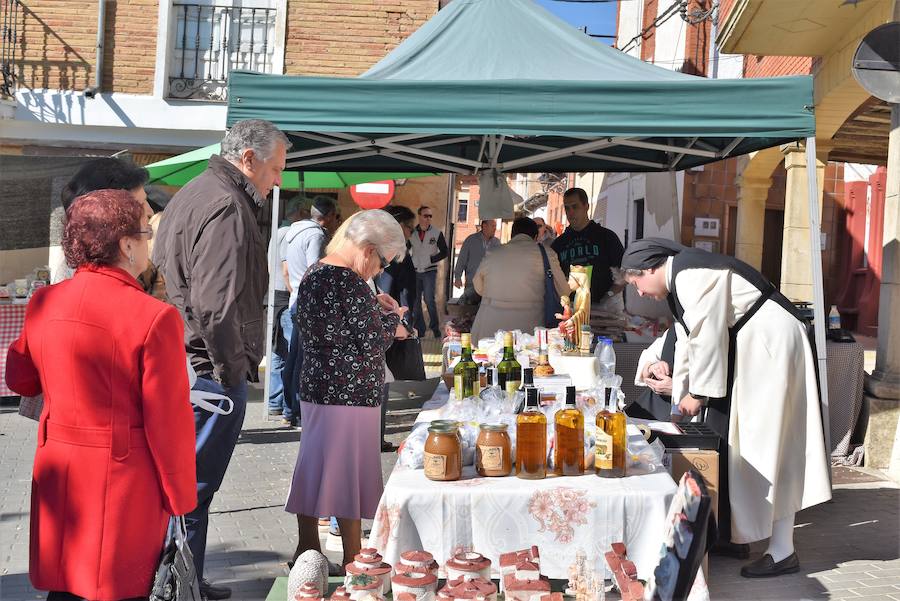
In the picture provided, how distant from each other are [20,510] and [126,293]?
3.45 m

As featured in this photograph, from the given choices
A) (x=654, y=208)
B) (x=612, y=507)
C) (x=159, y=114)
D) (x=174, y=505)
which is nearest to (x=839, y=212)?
(x=654, y=208)

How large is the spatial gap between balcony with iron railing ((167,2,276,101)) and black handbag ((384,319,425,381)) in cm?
1103

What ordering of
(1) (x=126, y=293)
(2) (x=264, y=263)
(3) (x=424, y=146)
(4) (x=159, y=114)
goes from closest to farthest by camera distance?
(1) (x=126, y=293) < (2) (x=264, y=263) < (3) (x=424, y=146) < (4) (x=159, y=114)

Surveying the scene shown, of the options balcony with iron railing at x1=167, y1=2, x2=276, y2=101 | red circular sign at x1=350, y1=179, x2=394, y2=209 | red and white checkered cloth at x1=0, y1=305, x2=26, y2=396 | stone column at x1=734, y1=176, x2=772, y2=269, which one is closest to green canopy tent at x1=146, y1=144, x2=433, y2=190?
red circular sign at x1=350, y1=179, x2=394, y2=209

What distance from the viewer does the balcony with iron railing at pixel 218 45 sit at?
14469 mm

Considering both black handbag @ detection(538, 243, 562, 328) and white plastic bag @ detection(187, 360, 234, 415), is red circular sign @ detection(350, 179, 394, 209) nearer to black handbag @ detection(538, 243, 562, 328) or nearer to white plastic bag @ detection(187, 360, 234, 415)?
black handbag @ detection(538, 243, 562, 328)

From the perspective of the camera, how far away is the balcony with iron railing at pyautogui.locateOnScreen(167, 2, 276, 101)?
14469mm

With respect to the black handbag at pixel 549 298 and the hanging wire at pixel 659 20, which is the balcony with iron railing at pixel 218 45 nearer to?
the hanging wire at pixel 659 20

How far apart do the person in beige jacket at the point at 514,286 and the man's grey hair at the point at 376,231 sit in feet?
8.15

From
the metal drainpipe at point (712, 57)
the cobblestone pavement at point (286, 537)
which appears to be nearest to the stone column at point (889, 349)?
the cobblestone pavement at point (286, 537)

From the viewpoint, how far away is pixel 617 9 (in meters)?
27.8

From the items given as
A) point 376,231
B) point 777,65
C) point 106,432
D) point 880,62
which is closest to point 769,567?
point 376,231

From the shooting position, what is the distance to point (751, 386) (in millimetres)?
4289

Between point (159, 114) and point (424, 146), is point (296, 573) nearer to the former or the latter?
point (424, 146)
